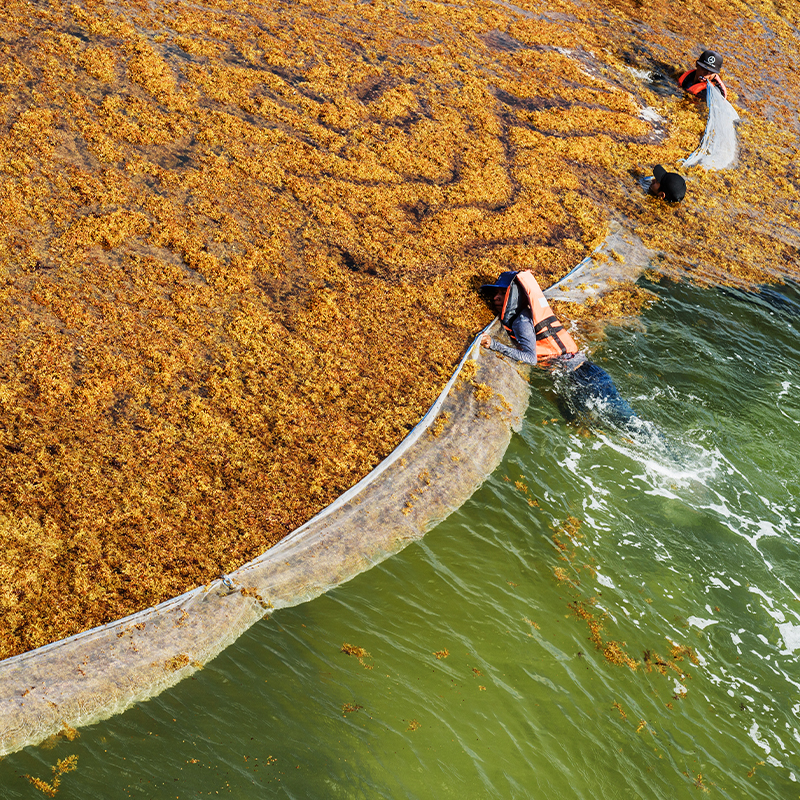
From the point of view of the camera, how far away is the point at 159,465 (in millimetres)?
9617

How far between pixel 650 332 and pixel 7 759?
511 inches

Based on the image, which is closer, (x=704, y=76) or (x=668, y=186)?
(x=668, y=186)

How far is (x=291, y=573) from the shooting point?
9.12 m

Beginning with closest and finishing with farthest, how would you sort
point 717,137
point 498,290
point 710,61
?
1. point 498,290
2. point 717,137
3. point 710,61

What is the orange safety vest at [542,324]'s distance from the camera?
13.0 metres

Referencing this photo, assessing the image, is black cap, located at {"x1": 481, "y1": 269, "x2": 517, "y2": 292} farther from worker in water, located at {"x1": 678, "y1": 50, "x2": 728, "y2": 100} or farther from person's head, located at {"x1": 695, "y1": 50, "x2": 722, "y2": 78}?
person's head, located at {"x1": 695, "y1": 50, "x2": 722, "y2": 78}

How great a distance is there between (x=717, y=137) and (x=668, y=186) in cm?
545

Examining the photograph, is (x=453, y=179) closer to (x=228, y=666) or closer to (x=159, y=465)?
(x=159, y=465)

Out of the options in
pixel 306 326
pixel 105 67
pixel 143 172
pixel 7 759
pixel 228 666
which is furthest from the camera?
pixel 105 67

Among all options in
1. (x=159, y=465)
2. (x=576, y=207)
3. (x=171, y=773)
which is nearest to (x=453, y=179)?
(x=576, y=207)

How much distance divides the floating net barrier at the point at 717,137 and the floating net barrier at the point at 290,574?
1228 cm

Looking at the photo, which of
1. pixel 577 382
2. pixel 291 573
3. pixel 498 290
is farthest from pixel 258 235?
pixel 291 573

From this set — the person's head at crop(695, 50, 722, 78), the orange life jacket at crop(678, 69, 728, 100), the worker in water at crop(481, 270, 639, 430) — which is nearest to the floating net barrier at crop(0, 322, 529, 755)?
the worker in water at crop(481, 270, 639, 430)

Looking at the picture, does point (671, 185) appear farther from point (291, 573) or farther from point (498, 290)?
point (291, 573)
